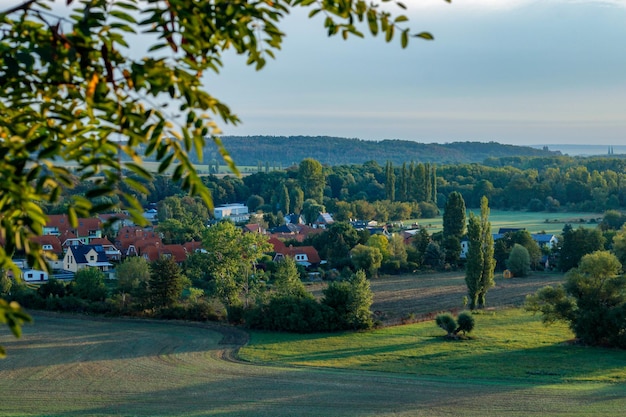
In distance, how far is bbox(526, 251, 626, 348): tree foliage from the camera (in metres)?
24.8

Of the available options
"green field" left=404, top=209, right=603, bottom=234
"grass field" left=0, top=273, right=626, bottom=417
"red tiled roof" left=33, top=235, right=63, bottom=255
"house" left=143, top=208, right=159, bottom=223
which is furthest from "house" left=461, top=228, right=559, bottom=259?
"house" left=143, top=208, right=159, bottom=223

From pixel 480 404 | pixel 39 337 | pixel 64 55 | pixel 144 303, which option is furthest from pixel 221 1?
pixel 144 303

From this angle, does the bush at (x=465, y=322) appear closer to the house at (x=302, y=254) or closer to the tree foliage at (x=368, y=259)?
the tree foliage at (x=368, y=259)

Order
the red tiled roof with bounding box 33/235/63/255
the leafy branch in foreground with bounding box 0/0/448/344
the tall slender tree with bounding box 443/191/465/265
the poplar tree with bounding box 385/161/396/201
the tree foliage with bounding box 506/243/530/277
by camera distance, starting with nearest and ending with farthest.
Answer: the leafy branch in foreground with bounding box 0/0/448/344 → the tree foliage with bounding box 506/243/530/277 → the red tiled roof with bounding box 33/235/63/255 → the tall slender tree with bounding box 443/191/465/265 → the poplar tree with bounding box 385/161/396/201

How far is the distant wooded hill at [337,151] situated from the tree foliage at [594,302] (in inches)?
4752

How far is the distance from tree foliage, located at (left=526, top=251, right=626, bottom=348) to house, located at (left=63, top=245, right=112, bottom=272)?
25803mm

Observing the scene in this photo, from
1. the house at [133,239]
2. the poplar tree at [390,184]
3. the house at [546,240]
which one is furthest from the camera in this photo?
the poplar tree at [390,184]

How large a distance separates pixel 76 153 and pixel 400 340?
2383 cm

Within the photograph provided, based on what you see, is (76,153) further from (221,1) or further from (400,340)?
(400,340)

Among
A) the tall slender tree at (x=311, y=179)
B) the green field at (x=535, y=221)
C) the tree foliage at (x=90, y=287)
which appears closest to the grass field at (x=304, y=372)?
the tree foliage at (x=90, y=287)

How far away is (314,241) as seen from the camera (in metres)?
48.4

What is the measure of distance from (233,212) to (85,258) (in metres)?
33.6

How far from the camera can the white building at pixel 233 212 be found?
70181mm

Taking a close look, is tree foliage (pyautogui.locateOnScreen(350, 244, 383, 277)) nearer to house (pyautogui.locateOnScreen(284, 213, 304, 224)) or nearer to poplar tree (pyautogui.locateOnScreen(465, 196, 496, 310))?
poplar tree (pyautogui.locateOnScreen(465, 196, 496, 310))
